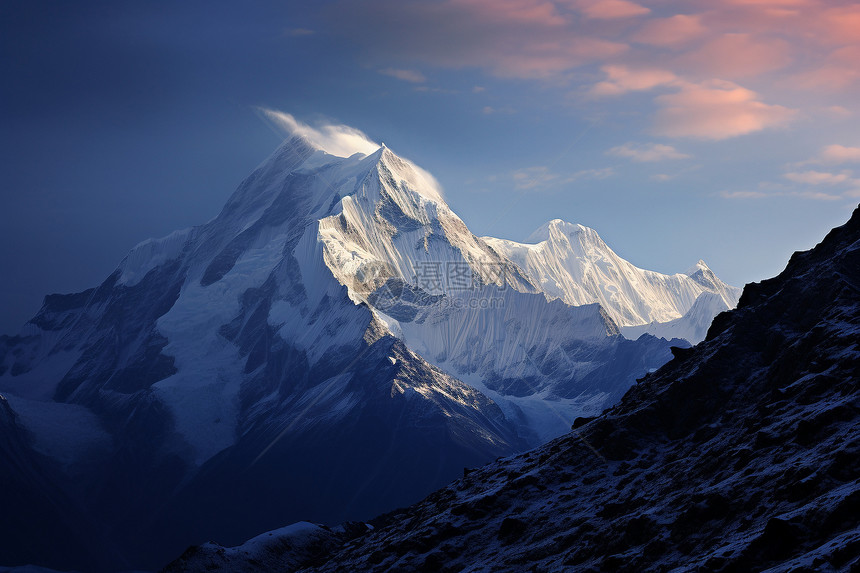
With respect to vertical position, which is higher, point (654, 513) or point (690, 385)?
point (690, 385)

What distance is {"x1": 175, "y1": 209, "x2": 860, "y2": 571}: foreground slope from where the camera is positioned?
79.8m

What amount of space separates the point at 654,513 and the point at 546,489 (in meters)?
27.7

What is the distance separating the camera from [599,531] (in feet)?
324

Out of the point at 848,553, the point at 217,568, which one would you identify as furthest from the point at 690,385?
the point at 217,568

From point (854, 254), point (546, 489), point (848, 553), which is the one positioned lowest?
point (848, 553)

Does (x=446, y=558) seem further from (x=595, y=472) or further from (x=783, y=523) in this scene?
(x=783, y=523)

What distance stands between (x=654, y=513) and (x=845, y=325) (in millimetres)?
35210

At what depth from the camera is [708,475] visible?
99.6 m

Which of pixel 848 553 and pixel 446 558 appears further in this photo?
pixel 446 558

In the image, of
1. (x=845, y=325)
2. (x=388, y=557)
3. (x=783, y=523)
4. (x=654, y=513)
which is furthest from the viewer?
(x=388, y=557)

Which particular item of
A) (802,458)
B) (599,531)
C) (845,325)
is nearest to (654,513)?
A: (599,531)

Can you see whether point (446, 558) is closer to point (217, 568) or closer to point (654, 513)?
point (654, 513)

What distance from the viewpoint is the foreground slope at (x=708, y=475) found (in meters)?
79.8

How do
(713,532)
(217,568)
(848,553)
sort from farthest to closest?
(217,568) < (713,532) < (848,553)
